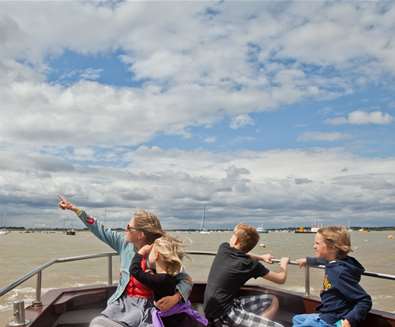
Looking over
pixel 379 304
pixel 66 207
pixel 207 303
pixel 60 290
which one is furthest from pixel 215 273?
pixel 379 304

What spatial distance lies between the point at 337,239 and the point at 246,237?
2.38 ft

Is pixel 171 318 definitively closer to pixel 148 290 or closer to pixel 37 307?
pixel 148 290

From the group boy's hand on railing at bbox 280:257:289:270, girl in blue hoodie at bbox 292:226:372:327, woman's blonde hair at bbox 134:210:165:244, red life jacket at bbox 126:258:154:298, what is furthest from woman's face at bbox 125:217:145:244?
girl in blue hoodie at bbox 292:226:372:327

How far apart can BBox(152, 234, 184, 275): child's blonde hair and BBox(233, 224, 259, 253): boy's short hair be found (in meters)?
0.75

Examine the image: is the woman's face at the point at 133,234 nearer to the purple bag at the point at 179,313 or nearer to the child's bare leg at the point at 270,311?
the purple bag at the point at 179,313

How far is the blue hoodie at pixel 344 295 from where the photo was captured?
354 centimetres

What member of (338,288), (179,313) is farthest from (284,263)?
(179,313)

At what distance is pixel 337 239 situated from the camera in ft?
12.3

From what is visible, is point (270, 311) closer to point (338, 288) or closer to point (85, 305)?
point (338, 288)

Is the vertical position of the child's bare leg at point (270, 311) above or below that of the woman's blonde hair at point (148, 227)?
below

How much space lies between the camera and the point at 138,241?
11.9 ft

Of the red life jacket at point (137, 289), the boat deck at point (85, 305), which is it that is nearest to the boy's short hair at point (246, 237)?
the red life jacket at point (137, 289)

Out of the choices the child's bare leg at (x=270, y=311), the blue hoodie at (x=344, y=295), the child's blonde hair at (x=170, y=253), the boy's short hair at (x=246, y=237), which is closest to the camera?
the child's blonde hair at (x=170, y=253)

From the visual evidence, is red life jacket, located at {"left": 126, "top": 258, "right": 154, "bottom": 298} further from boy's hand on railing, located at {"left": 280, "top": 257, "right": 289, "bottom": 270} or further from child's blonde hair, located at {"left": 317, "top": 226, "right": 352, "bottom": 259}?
child's blonde hair, located at {"left": 317, "top": 226, "right": 352, "bottom": 259}
